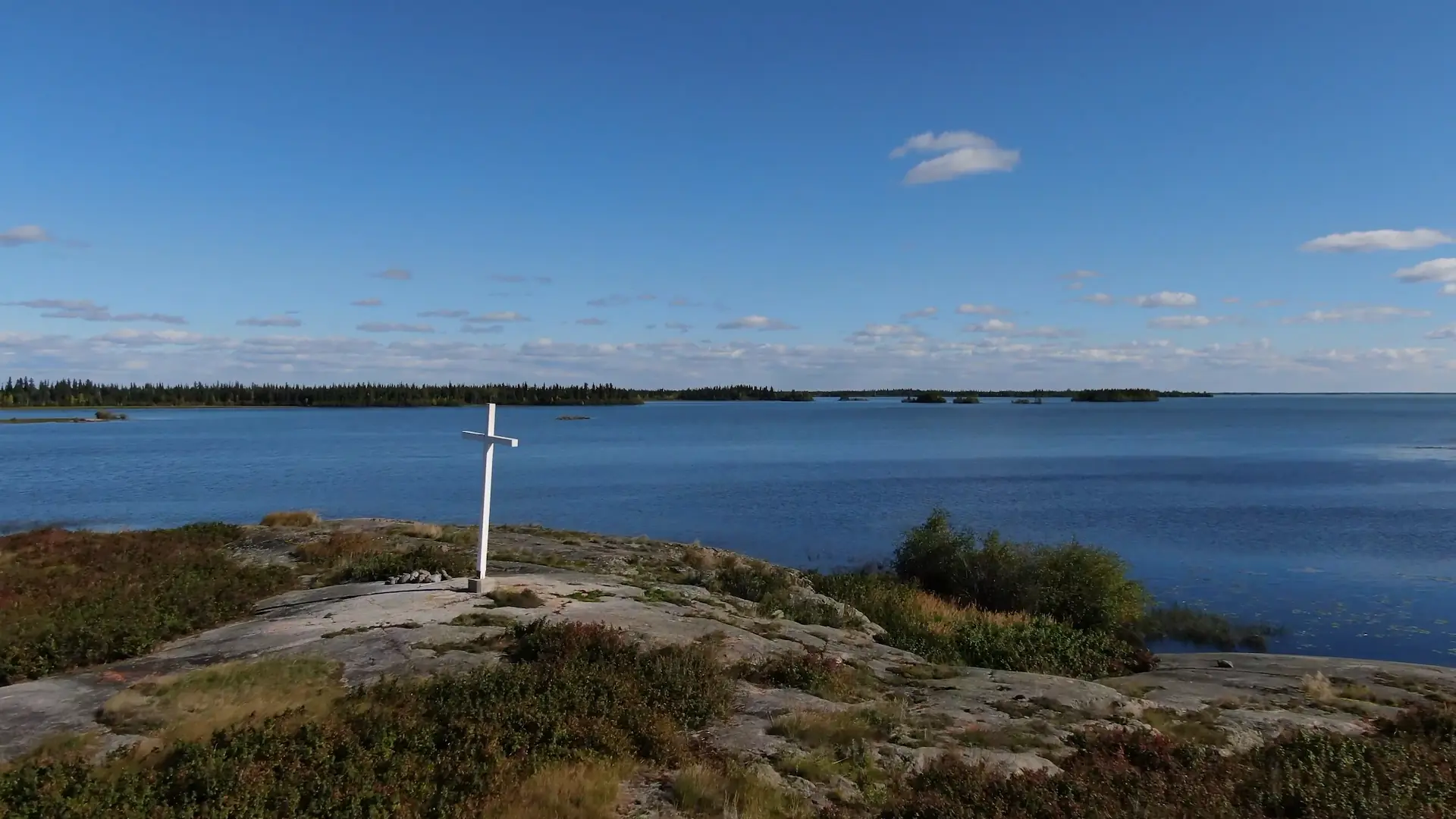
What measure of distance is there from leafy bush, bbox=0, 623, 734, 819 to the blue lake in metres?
19.7

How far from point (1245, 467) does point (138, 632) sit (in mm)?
75830

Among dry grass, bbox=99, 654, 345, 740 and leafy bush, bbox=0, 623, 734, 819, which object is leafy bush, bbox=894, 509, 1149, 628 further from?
dry grass, bbox=99, 654, 345, 740

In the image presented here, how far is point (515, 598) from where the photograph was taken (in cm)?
1407

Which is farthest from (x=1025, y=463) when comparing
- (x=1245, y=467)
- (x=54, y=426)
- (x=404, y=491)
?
(x=54, y=426)

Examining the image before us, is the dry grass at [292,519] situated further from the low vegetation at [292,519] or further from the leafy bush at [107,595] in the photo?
the leafy bush at [107,595]

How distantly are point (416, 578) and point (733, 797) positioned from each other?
10511 millimetres

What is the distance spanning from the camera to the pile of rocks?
15773 millimetres

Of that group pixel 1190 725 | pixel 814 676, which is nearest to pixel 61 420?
pixel 814 676

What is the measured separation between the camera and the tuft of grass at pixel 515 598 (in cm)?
1390

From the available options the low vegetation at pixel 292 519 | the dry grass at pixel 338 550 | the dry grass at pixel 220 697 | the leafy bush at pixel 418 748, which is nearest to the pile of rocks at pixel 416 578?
the dry grass at pixel 338 550

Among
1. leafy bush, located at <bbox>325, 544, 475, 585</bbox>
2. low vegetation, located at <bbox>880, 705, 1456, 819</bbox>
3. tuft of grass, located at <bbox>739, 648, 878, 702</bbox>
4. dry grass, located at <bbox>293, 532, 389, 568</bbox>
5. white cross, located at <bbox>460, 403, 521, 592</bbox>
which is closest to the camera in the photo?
low vegetation, located at <bbox>880, 705, 1456, 819</bbox>

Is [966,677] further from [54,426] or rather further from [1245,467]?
[54,426]

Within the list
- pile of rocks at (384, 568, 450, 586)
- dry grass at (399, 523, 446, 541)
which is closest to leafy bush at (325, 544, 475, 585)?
pile of rocks at (384, 568, 450, 586)

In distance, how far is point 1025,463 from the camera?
247 ft
